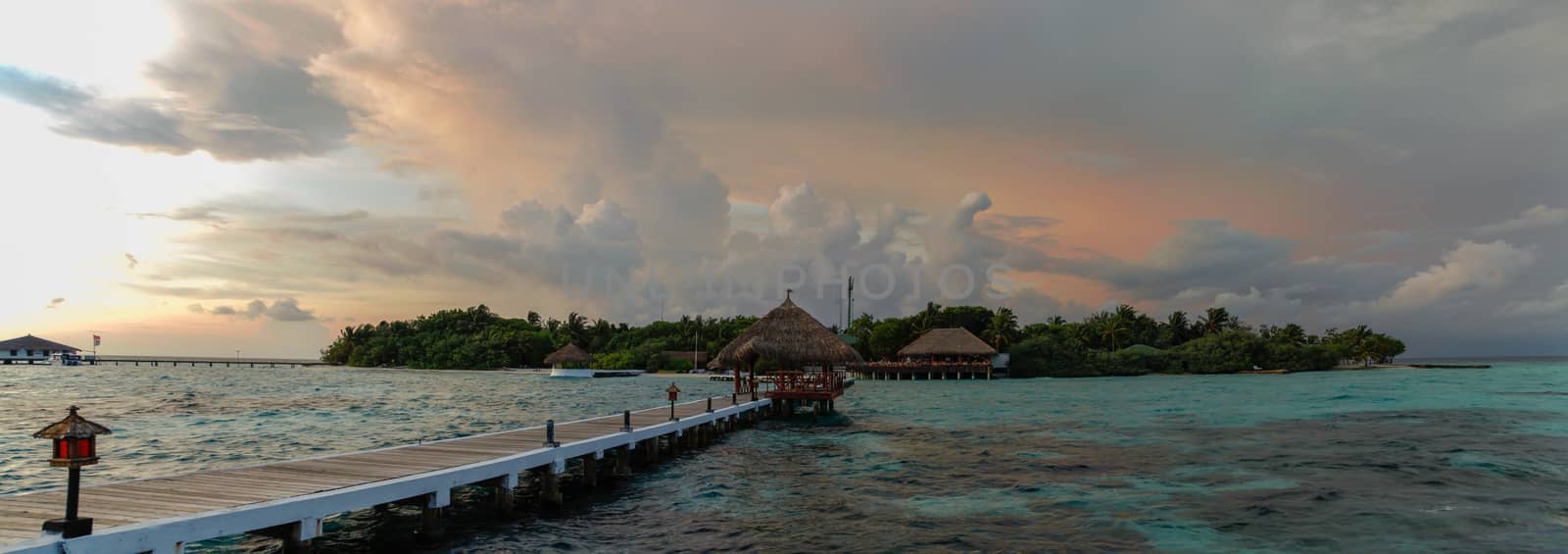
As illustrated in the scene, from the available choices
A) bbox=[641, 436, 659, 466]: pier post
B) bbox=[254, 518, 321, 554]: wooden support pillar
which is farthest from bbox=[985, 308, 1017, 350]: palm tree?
bbox=[254, 518, 321, 554]: wooden support pillar

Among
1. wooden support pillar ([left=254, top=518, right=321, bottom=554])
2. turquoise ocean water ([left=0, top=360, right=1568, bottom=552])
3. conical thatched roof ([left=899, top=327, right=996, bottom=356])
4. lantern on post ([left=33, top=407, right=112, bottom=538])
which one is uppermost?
conical thatched roof ([left=899, top=327, right=996, bottom=356])

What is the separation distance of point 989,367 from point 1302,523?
72798 millimetres

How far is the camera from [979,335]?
101 metres

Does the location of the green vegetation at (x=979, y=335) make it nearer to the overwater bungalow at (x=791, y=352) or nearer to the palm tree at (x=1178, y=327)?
the palm tree at (x=1178, y=327)

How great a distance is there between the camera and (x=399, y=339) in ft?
440

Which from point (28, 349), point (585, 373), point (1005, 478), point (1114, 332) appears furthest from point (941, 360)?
point (28, 349)

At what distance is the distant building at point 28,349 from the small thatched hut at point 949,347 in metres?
129

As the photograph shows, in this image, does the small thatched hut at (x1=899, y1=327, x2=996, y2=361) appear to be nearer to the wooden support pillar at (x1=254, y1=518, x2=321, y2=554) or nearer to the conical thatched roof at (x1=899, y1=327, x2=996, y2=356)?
the conical thatched roof at (x1=899, y1=327, x2=996, y2=356)

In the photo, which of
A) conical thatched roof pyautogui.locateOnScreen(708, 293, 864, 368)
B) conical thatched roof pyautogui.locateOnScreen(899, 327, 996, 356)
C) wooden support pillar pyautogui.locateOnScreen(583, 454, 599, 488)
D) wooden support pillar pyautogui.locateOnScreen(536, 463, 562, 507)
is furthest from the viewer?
conical thatched roof pyautogui.locateOnScreen(899, 327, 996, 356)

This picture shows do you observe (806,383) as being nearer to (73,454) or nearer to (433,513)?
(433,513)

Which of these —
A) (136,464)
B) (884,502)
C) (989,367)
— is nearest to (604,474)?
(884,502)

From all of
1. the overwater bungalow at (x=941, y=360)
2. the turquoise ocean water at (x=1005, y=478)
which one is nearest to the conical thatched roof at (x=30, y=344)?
the turquoise ocean water at (x=1005, y=478)

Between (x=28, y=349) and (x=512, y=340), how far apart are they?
72025 mm

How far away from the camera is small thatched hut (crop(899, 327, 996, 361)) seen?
283 ft
